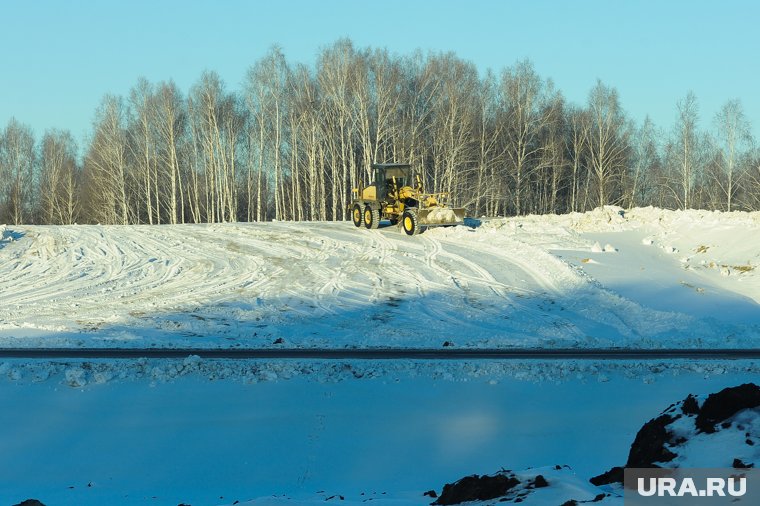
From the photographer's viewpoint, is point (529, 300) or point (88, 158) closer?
point (529, 300)

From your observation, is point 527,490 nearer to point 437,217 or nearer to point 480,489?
point 480,489

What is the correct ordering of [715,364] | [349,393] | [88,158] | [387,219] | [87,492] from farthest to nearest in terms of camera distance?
[88,158] → [387,219] → [715,364] → [349,393] → [87,492]

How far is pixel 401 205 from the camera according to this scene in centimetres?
3603

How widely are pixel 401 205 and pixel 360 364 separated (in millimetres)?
20277

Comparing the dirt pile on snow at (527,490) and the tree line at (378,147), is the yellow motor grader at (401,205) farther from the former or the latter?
the dirt pile on snow at (527,490)

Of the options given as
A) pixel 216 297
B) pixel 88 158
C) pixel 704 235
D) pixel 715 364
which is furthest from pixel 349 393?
pixel 88 158

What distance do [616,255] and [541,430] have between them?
59.2 feet

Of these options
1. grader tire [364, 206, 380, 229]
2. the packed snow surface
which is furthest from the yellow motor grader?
the packed snow surface

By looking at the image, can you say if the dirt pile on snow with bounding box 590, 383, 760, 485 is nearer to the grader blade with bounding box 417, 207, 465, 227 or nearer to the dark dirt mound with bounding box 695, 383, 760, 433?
the dark dirt mound with bounding box 695, 383, 760, 433

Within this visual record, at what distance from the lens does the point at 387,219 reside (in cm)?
3806

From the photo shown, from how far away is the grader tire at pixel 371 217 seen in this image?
36688mm

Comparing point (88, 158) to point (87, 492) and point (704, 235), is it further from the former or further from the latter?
point (87, 492)

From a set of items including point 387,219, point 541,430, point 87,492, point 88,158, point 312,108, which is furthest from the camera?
point 88,158

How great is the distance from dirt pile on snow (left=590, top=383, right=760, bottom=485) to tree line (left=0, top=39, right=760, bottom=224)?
141ft
